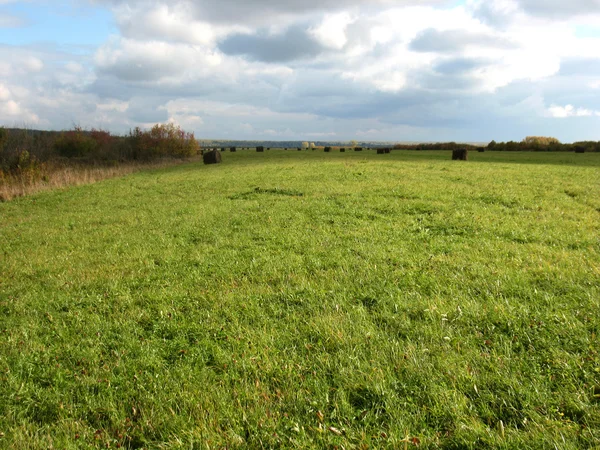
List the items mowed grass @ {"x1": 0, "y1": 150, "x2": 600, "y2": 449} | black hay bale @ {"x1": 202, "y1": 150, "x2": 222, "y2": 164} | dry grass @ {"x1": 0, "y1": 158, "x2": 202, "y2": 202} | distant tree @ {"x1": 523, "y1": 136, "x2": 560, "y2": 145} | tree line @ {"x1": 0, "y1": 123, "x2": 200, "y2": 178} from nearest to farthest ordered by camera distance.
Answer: mowed grass @ {"x1": 0, "y1": 150, "x2": 600, "y2": 449}, dry grass @ {"x1": 0, "y1": 158, "x2": 202, "y2": 202}, black hay bale @ {"x1": 202, "y1": 150, "x2": 222, "y2": 164}, tree line @ {"x1": 0, "y1": 123, "x2": 200, "y2": 178}, distant tree @ {"x1": 523, "y1": 136, "x2": 560, "y2": 145}

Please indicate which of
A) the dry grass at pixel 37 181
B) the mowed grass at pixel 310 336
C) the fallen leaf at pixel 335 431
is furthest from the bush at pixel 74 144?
the fallen leaf at pixel 335 431

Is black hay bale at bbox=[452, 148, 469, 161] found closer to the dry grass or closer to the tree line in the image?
the dry grass

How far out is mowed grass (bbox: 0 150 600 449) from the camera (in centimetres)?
344

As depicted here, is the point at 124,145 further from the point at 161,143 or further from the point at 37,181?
the point at 37,181

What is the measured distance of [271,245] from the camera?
9.00 metres

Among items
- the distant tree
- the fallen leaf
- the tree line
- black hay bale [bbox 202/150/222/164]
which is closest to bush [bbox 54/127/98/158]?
the tree line

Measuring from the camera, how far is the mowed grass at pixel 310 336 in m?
3.44

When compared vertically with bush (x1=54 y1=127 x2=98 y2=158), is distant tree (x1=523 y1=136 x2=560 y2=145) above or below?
above

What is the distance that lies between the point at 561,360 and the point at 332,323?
257cm

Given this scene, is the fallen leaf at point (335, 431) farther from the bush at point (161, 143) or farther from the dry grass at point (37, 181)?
the bush at point (161, 143)

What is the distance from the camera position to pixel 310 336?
4.89 metres

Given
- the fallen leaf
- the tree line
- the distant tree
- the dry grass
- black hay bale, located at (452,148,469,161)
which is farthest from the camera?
the distant tree

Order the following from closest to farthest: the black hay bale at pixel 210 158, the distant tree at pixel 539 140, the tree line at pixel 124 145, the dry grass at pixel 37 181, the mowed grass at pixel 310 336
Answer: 1. the mowed grass at pixel 310 336
2. the dry grass at pixel 37 181
3. the black hay bale at pixel 210 158
4. the tree line at pixel 124 145
5. the distant tree at pixel 539 140

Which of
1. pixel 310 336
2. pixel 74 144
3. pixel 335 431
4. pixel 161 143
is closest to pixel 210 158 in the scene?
pixel 161 143
